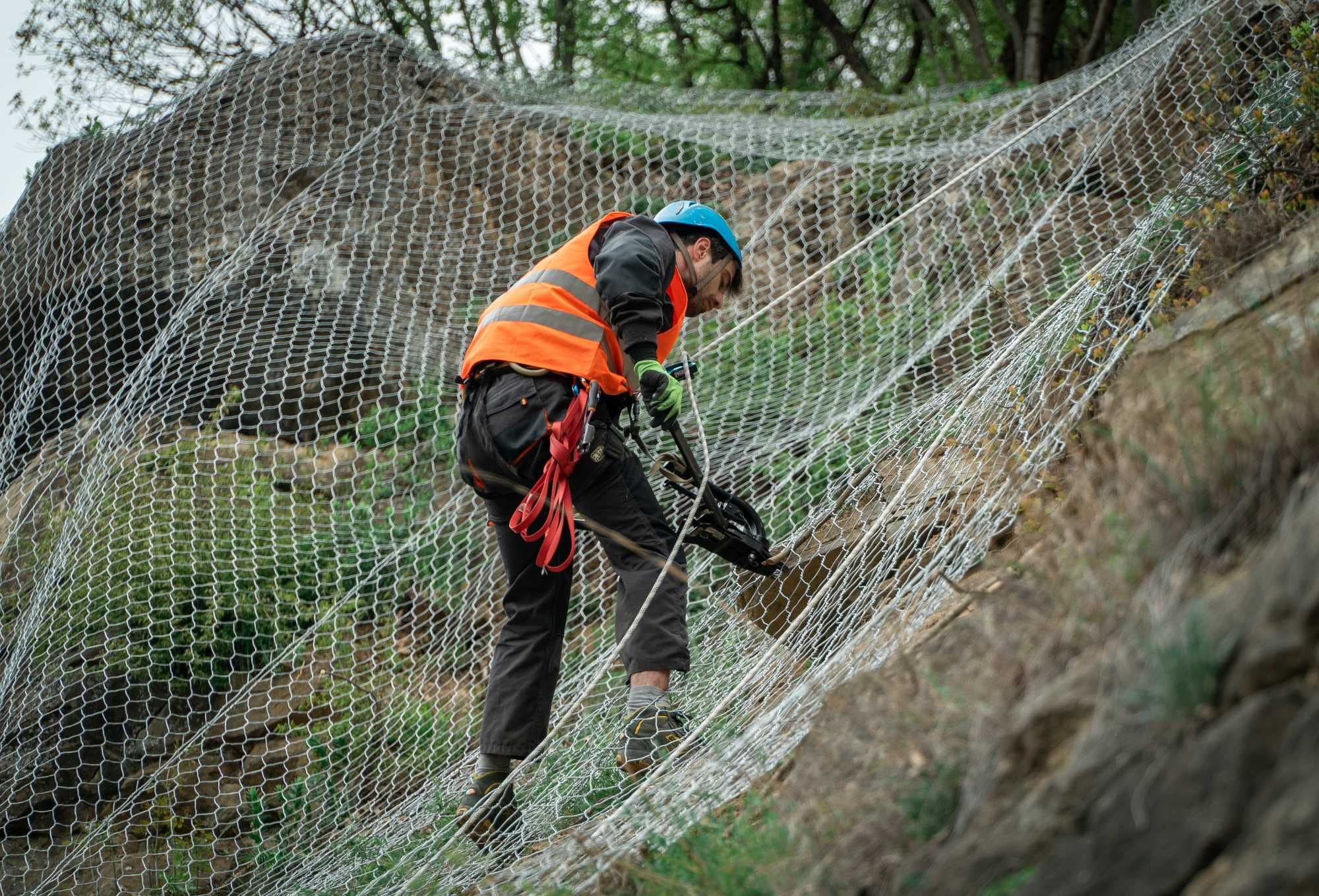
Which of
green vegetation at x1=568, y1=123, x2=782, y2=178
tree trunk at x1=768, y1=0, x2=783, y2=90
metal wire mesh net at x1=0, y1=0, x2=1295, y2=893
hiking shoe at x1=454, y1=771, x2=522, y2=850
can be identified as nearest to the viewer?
hiking shoe at x1=454, y1=771, x2=522, y2=850

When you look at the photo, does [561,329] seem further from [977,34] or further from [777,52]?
[777,52]

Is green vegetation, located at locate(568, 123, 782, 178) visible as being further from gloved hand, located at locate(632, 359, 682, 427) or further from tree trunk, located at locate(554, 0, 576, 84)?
gloved hand, located at locate(632, 359, 682, 427)

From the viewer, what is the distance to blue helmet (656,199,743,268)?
3.30 meters

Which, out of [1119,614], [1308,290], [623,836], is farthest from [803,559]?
[1119,614]

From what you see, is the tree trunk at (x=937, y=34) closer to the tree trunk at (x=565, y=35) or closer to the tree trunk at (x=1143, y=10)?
the tree trunk at (x=1143, y=10)

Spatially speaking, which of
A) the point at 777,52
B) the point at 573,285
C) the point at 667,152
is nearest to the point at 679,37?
the point at 777,52

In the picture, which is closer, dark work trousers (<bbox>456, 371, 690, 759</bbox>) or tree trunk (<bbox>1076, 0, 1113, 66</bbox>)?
dark work trousers (<bbox>456, 371, 690, 759</bbox>)

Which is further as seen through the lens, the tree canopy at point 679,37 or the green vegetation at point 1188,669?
the tree canopy at point 679,37

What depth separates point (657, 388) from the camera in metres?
2.96

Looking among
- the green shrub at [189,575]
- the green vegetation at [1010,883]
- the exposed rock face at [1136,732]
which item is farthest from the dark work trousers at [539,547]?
the green shrub at [189,575]

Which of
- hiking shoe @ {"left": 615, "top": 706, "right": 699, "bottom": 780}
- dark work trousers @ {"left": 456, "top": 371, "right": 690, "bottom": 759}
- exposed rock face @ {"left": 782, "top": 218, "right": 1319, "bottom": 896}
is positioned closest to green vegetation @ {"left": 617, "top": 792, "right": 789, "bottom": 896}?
exposed rock face @ {"left": 782, "top": 218, "right": 1319, "bottom": 896}

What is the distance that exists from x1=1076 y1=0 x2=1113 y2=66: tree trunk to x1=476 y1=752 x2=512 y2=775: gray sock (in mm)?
7005

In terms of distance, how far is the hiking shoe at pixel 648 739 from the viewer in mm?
2787

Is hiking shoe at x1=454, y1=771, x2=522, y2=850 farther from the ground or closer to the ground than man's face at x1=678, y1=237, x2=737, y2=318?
closer to the ground
